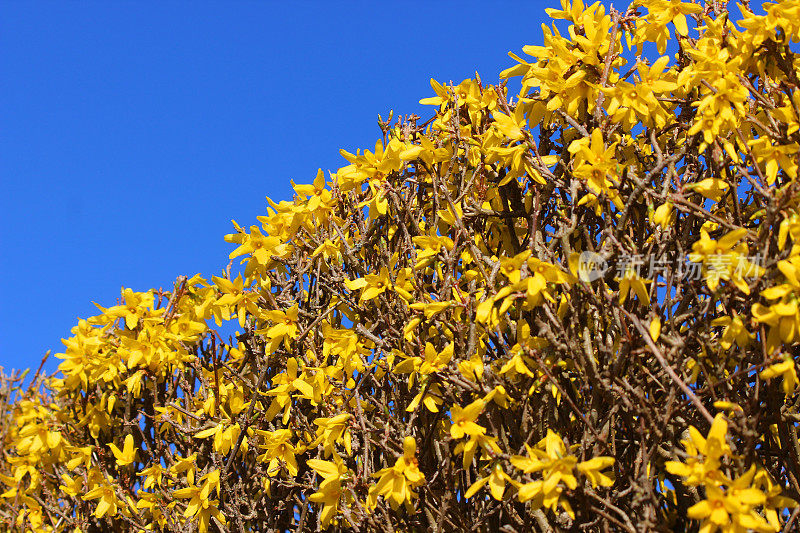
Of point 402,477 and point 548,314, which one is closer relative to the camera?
Answer: point 548,314

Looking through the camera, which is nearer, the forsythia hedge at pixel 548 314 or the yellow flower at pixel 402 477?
the forsythia hedge at pixel 548 314

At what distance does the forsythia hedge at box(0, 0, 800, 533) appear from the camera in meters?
1.98

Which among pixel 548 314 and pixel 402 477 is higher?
pixel 548 314

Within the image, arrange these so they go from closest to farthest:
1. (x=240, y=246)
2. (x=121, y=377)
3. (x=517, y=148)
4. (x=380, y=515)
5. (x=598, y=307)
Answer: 1. (x=598, y=307)
2. (x=517, y=148)
3. (x=380, y=515)
4. (x=240, y=246)
5. (x=121, y=377)

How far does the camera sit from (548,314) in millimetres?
2117

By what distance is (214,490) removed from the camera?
10.1 ft

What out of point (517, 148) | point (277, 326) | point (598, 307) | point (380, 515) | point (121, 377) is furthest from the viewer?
point (121, 377)

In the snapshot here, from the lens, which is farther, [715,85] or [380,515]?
[380,515]

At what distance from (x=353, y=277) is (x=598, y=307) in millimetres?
1232

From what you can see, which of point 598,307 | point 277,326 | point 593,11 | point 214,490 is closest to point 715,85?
point 593,11

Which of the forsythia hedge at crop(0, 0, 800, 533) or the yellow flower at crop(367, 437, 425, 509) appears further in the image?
the yellow flower at crop(367, 437, 425, 509)

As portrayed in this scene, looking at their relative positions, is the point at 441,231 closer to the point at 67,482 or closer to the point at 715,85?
the point at 715,85

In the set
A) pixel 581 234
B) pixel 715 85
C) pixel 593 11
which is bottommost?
pixel 581 234

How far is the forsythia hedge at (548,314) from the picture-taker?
6.50 ft
